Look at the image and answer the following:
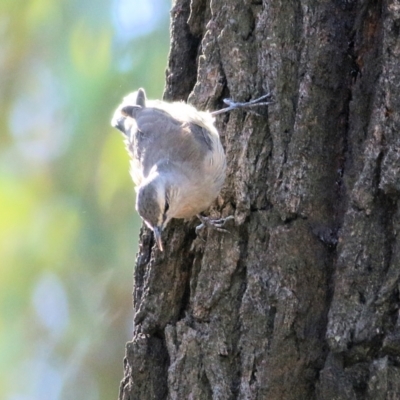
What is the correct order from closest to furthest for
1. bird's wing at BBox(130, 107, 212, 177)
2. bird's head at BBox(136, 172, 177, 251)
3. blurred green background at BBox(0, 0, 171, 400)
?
1. bird's head at BBox(136, 172, 177, 251)
2. bird's wing at BBox(130, 107, 212, 177)
3. blurred green background at BBox(0, 0, 171, 400)

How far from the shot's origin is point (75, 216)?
339 cm

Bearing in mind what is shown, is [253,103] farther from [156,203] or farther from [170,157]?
[170,157]

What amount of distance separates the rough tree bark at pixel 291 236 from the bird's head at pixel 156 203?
0.07 meters

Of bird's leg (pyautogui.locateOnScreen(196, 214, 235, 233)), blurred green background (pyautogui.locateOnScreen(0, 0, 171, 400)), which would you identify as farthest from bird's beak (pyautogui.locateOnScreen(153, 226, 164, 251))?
blurred green background (pyautogui.locateOnScreen(0, 0, 171, 400))

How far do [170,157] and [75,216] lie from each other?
82 cm

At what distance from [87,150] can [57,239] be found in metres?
0.51

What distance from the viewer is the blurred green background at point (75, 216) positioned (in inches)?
132

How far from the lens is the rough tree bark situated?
5.75 feet

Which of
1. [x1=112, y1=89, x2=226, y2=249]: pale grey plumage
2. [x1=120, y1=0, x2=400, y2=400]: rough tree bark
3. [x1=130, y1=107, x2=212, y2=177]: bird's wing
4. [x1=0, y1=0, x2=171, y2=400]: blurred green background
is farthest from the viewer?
[x1=0, y1=0, x2=171, y2=400]: blurred green background

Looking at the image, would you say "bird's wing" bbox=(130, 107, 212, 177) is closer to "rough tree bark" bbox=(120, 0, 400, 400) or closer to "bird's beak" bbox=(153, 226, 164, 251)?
"rough tree bark" bbox=(120, 0, 400, 400)

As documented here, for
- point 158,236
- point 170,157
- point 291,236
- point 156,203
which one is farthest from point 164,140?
point 291,236

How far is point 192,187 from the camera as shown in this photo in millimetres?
2674

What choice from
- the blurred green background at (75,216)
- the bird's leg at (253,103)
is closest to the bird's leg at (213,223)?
the bird's leg at (253,103)

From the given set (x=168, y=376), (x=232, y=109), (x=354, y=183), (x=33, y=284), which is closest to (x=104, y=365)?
(x=33, y=284)
